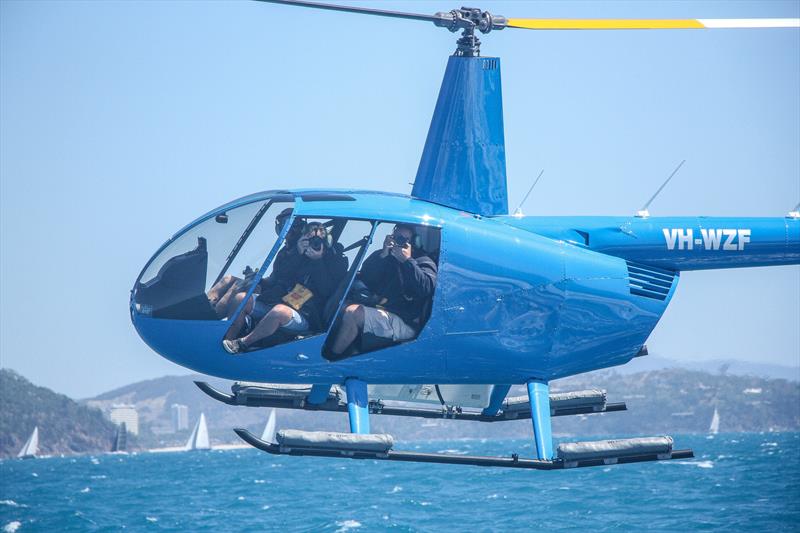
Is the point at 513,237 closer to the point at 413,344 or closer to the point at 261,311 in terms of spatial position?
the point at 413,344

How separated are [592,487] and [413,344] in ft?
152

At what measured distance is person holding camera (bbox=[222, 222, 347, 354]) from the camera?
1298cm

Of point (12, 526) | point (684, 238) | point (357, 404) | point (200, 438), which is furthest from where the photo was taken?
point (200, 438)

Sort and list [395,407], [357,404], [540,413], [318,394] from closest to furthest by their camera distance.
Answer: [357,404]
[540,413]
[318,394]
[395,407]

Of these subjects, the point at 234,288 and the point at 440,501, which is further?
the point at 440,501

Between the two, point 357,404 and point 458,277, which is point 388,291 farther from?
point 357,404

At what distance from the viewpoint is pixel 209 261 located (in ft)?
42.8

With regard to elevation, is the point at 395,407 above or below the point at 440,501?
above

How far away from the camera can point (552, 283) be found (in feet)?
44.7

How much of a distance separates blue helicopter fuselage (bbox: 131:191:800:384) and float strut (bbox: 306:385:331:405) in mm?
1351

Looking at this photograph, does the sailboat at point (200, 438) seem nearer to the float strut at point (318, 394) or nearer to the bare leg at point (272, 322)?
the float strut at point (318, 394)

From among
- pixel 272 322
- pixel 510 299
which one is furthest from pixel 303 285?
pixel 510 299

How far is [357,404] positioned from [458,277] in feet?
5.72

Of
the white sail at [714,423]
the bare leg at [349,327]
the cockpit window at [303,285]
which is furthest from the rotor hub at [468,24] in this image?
the white sail at [714,423]
